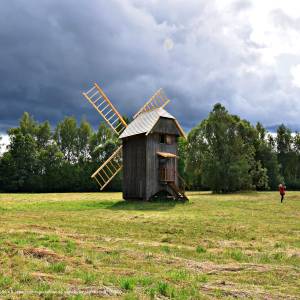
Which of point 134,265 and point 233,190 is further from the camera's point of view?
point 233,190

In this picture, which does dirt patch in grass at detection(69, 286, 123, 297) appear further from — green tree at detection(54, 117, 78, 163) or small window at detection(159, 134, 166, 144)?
green tree at detection(54, 117, 78, 163)

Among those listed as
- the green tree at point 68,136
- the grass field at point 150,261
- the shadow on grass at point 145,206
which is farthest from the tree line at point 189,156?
the grass field at point 150,261

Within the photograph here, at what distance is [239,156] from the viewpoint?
58750mm

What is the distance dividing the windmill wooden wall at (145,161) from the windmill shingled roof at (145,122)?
469mm

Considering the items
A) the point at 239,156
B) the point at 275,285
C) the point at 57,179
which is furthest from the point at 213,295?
the point at 57,179

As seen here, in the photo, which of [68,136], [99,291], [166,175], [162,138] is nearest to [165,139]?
[162,138]

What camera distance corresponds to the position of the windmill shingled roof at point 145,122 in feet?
118

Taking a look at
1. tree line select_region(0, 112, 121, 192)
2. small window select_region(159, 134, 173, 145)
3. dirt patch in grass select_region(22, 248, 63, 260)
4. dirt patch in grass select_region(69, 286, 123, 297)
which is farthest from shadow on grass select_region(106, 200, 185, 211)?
tree line select_region(0, 112, 121, 192)

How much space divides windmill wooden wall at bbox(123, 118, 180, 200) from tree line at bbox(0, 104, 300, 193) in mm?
22179

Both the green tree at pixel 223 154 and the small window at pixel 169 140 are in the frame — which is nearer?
the small window at pixel 169 140

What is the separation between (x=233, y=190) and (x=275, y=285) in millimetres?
51877

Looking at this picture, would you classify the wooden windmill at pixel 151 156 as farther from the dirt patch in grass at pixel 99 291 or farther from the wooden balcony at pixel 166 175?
the dirt patch in grass at pixel 99 291

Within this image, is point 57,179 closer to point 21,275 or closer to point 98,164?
point 98,164

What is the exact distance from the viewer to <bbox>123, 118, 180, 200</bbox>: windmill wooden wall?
117 ft
